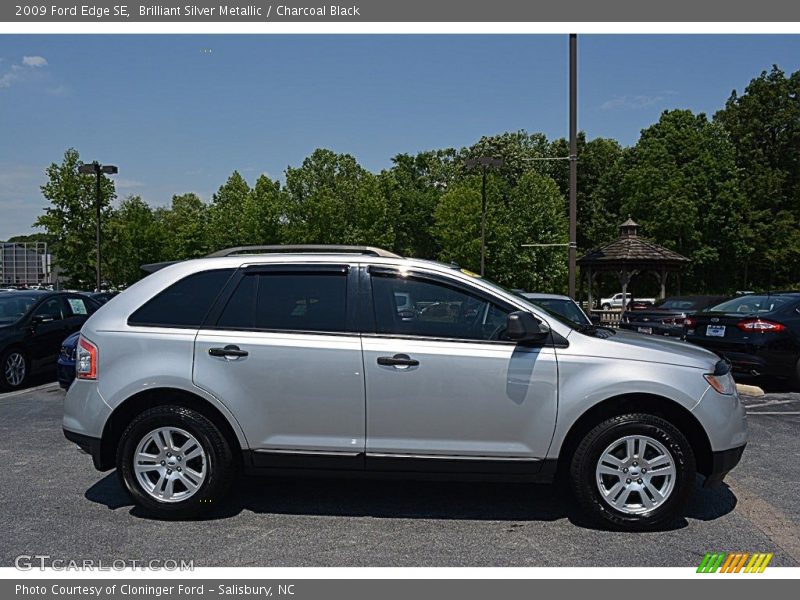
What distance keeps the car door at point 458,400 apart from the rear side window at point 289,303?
364 millimetres

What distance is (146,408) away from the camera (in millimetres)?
4980

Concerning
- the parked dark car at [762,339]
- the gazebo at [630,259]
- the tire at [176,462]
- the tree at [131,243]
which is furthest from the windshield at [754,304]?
the tree at [131,243]

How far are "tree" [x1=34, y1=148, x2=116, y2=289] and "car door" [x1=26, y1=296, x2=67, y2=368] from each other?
25.3 meters

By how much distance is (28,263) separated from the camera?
279 ft

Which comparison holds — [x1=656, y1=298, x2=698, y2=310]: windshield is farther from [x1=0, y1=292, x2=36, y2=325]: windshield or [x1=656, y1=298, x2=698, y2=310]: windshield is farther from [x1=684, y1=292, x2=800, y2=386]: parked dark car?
[x1=0, y1=292, x2=36, y2=325]: windshield

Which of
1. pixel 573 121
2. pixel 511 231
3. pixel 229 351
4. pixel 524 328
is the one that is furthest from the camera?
pixel 511 231

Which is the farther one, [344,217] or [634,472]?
[344,217]

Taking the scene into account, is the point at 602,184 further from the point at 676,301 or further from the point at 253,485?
the point at 253,485

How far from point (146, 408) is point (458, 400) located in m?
2.26

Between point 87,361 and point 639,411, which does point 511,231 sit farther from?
point 87,361

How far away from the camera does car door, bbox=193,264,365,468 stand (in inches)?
186

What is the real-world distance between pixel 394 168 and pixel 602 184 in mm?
19832

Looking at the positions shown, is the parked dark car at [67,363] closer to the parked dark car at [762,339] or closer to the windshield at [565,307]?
the windshield at [565,307]

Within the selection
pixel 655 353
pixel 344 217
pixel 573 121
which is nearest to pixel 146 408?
pixel 655 353
